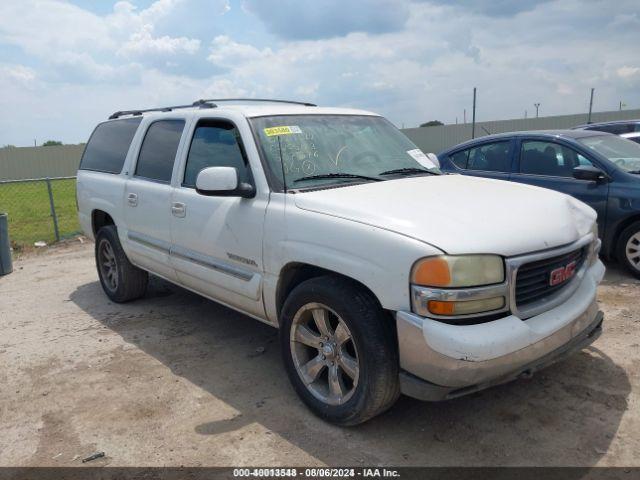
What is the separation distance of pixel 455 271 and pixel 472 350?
0.38 metres

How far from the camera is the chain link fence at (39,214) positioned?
10023 millimetres

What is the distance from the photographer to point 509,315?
2.79m

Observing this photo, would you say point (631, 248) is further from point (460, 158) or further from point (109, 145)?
point (109, 145)

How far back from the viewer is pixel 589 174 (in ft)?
19.5

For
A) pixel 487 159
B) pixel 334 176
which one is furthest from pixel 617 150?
pixel 334 176

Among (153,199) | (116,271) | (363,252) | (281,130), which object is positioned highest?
(281,130)

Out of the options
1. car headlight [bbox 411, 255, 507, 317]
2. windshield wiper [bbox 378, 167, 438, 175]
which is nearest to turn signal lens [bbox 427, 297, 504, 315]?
car headlight [bbox 411, 255, 507, 317]

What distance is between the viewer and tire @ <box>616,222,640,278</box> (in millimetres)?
5836

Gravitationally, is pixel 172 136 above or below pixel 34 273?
above

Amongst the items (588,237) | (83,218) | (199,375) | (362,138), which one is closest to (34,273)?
(83,218)

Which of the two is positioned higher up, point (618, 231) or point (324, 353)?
point (618, 231)

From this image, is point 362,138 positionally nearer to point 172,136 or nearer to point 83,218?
point 172,136

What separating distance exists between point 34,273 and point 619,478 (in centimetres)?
764

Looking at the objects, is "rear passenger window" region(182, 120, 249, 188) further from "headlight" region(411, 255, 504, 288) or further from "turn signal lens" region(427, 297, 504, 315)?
"turn signal lens" region(427, 297, 504, 315)
